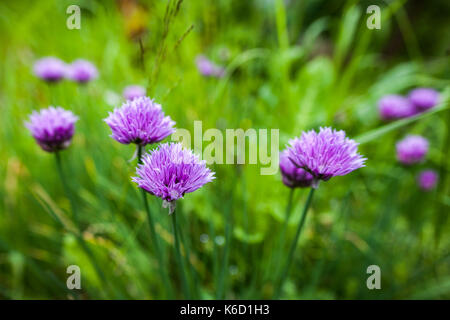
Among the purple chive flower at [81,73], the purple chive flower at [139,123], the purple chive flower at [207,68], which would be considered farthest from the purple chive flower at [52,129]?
the purple chive flower at [207,68]

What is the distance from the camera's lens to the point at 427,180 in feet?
3.77

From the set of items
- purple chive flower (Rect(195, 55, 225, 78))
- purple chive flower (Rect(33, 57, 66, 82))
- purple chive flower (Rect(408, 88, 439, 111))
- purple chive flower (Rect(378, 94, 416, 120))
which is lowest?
purple chive flower (Rect(378, 94, 416, 120))

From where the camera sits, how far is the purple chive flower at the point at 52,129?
2.13 ft

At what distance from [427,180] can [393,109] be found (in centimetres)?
27

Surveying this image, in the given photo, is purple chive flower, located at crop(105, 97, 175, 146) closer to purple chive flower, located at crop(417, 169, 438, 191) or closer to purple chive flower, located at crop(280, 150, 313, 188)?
purple chive flower, located at crop(280, 150, 313, 188)

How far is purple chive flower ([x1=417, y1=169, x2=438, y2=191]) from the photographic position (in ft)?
3.74

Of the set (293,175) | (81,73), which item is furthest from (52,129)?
(81,73)

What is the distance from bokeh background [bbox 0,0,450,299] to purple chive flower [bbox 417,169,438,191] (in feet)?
0.10

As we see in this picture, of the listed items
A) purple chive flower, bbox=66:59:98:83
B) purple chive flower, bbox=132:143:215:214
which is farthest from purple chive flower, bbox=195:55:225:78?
purple chive flower, bbox=132:143:215:214

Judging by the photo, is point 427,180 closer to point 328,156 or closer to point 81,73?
point 328,156

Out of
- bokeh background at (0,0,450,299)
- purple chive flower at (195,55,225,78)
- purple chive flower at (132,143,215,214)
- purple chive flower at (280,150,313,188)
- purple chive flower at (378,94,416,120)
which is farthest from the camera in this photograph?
purple chive flower at (195,55,225,78)

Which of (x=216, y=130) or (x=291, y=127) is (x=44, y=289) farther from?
(x=291, y=127)

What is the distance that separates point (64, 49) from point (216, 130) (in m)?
1.21
